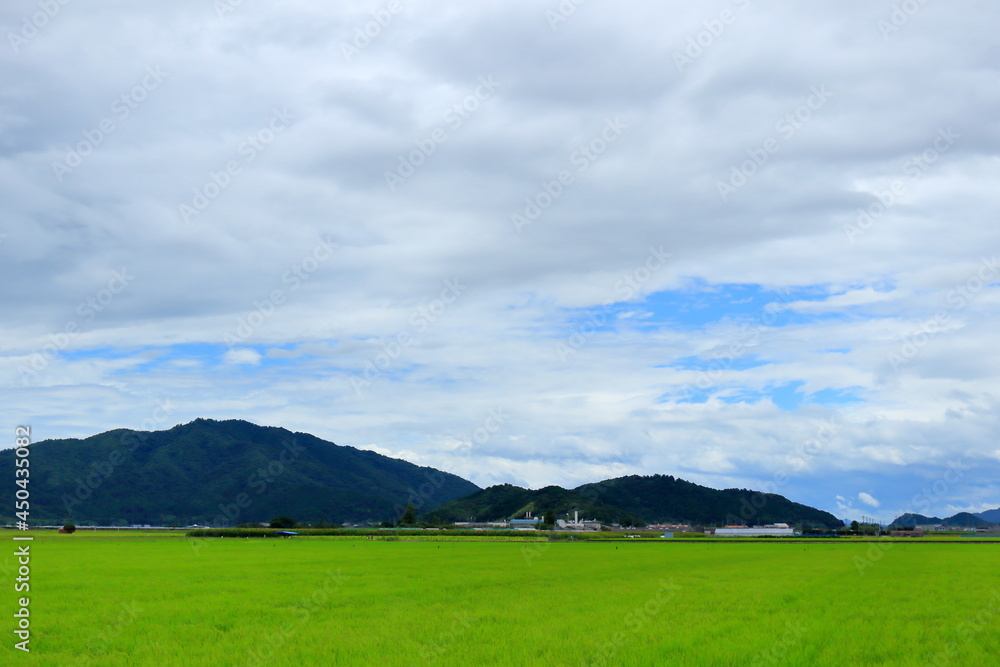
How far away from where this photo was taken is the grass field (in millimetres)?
15680

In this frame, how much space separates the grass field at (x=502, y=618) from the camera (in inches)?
617

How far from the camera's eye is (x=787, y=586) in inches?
1240

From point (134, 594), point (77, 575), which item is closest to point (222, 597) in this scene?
point (134, 594)

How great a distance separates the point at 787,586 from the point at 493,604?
554 inches

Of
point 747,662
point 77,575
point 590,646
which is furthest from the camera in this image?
point 77,575

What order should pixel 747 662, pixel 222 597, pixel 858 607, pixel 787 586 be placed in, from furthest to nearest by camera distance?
pixel 787 586, pixel 222 597, pixel 858 607, pixel 747 662

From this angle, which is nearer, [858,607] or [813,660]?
[813,660]

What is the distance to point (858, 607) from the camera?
2411cm

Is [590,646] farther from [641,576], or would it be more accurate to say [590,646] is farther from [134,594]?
[641,576]

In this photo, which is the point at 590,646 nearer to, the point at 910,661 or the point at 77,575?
the point at 910,661

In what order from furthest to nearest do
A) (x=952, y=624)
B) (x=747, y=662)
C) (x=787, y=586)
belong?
(x=787, y=586) < (x=952, y=624) < (x=747, y=662)

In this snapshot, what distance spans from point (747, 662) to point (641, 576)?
876 inches

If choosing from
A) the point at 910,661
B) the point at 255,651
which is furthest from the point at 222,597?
the point at 910,661

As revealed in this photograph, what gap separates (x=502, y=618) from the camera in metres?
21.0
